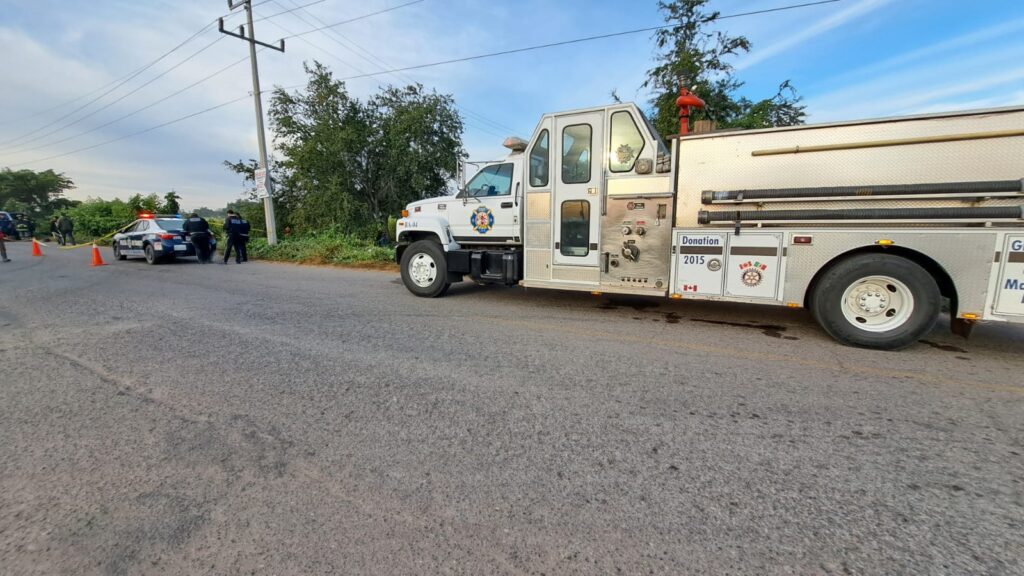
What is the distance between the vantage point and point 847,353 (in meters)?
4.43

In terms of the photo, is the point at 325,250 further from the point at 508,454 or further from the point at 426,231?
the point at 508,454

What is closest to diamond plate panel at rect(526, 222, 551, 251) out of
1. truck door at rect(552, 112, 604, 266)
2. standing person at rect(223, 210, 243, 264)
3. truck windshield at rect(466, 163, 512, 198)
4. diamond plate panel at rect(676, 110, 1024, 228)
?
truck door at rect(552, 112, 604, 266)

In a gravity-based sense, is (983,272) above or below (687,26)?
below

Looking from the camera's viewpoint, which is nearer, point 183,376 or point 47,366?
point 183,376

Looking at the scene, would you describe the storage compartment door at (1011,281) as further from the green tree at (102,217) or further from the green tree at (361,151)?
the green tree at (102,217)

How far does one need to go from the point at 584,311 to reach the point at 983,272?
4131 millimetres

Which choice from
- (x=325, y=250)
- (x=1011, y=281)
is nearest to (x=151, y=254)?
(x=325, y=250)

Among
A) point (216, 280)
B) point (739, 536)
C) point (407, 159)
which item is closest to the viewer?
point (739, 536)

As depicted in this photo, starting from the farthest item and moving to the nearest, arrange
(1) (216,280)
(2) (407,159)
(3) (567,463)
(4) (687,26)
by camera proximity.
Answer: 1. (4) (687,26)
2. (2) (407,159)
3. (1) (216,280)
4. (3) (567,463)

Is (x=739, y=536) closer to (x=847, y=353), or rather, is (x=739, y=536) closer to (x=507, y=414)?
(x=507, y=414)

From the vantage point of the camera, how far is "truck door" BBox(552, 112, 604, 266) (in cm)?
594

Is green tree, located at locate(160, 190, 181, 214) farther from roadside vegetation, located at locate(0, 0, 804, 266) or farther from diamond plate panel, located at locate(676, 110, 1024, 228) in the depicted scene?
diamond plate panel, located at locate(676, 110, 1024, 228)

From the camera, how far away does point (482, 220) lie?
7074 millimetres

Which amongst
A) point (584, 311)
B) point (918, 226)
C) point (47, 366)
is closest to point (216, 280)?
point (47, 366)
